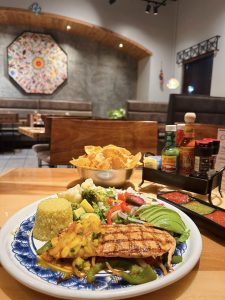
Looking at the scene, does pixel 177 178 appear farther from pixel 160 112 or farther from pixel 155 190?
pixel 160 112

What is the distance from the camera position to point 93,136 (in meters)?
1.94

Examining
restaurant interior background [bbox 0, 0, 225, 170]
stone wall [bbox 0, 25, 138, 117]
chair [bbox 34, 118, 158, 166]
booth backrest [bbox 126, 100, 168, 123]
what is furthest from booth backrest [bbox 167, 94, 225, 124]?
stone wall [bbox 0, 25, 138, 117]

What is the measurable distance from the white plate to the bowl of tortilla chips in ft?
1.45

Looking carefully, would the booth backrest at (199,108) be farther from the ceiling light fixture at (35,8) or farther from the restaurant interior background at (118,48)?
the ceiling light fixture at (35,8)

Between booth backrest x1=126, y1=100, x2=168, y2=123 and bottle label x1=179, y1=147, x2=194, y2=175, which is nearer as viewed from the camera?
bottle label x1=179, y1=147, x2=194, y2=175

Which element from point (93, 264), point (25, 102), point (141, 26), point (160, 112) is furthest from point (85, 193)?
point (141, 26)

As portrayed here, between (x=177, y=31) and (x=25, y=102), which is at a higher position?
(x=177, y=31)

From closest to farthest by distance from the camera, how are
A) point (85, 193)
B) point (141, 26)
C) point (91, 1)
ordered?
point (85, 193) → point (91, 1) → point (141, 26)

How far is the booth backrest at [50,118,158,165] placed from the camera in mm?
1828

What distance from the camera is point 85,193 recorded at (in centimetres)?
83

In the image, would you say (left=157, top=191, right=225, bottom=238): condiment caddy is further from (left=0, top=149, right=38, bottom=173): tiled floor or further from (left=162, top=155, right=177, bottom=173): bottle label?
(left=0, top=149, right=38, bottom=173): tiled floor

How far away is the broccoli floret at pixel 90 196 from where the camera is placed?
2.69ft

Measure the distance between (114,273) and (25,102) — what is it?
7.33 m

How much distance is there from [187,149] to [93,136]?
101 centimetres
